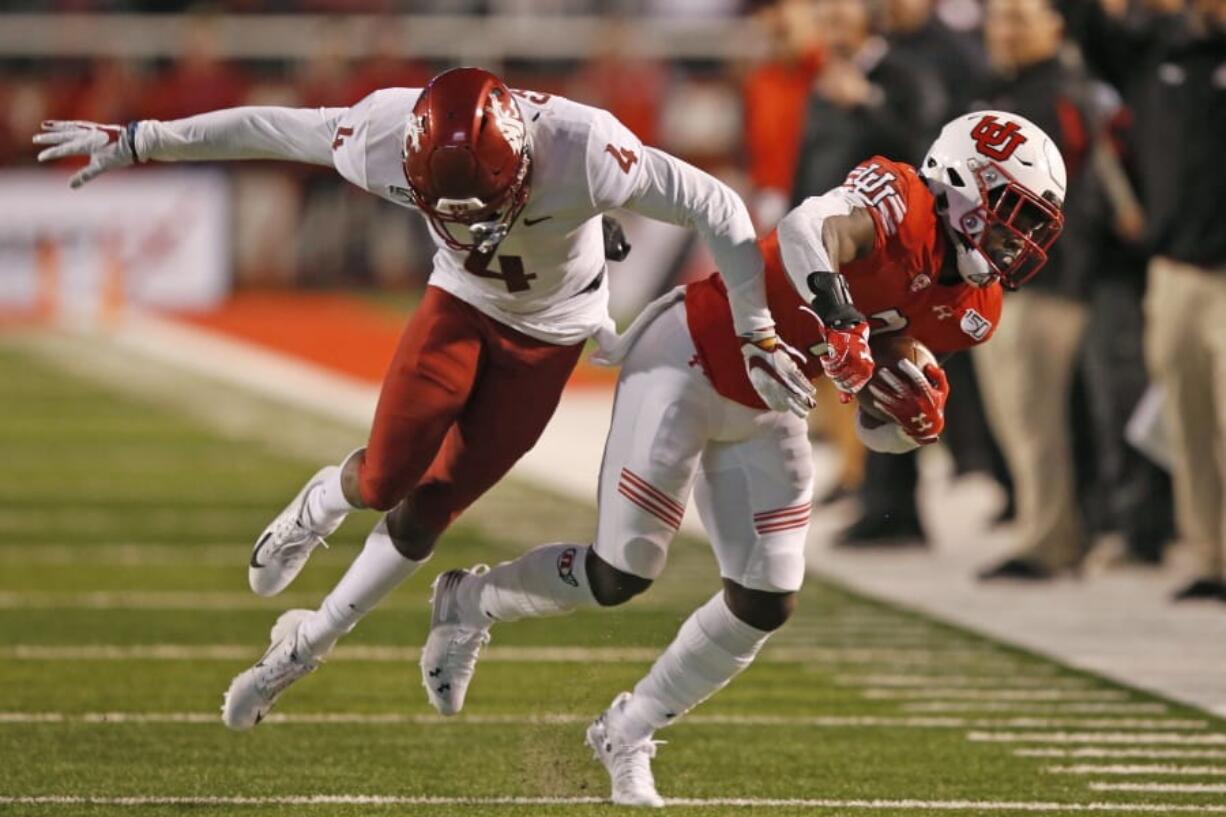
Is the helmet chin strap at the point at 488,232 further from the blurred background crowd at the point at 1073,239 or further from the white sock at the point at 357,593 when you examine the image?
the blurred background crowd at the point at 1073,239

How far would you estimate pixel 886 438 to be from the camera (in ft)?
19.1

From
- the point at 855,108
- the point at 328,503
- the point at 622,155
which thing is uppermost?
the point at 622,155

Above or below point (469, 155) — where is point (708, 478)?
below

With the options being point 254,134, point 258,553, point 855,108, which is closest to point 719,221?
point 254,134

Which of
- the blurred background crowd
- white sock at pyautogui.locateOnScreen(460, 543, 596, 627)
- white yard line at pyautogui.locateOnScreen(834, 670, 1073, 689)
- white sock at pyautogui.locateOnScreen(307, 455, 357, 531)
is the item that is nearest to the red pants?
white sock at pyautogui.locateOnScreen(307, 455, 357, 531)

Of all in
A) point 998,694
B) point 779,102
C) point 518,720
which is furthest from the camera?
point 779,102

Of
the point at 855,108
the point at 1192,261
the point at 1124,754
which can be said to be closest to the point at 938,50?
the point at 855,108

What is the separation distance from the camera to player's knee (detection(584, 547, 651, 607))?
19.0ft

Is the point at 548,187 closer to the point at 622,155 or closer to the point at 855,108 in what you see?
the point at 622,155

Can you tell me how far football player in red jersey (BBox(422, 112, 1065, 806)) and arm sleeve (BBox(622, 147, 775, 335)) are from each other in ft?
0.31

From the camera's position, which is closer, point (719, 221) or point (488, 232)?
point (488, 232)

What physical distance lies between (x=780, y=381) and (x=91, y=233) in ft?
51.6

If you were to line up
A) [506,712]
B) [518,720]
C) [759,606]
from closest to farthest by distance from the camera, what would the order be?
[759,606] → [518,720] → [506,712]

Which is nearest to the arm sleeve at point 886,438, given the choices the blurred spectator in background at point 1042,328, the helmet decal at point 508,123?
the helmet decal at point 508,123
